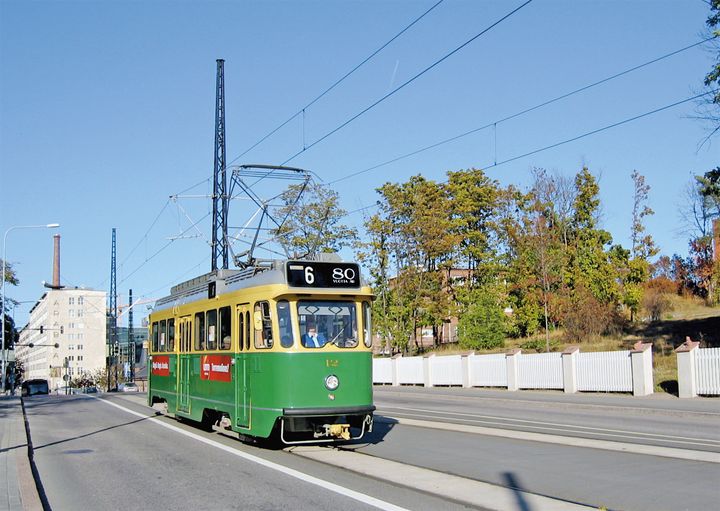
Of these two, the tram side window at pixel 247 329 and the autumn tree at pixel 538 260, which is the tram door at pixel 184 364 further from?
the autumn tree at pixel 538 260

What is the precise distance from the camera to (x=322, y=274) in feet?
46.4

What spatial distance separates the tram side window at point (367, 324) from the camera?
1435cm

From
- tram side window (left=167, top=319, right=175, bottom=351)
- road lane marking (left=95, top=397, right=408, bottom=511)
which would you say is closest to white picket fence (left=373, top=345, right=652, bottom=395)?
tram side window (left=167, top=319, right=175, bottom=351)

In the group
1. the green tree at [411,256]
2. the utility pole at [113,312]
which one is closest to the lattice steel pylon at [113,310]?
the utility pole at [113,312]

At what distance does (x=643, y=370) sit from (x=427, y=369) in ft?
52.1

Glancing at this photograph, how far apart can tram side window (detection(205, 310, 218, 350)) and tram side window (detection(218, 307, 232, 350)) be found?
0.39 m

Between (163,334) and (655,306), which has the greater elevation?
(655,306)

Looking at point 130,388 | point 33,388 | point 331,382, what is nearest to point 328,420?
point 331,382

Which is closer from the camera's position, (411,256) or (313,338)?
(313,338)

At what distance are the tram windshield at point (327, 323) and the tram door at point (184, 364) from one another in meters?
5.58

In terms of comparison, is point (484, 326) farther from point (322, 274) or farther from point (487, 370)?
point (322, 274)

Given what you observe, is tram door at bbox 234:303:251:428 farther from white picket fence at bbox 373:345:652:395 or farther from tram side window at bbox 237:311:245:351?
white picket fence at bbox 373:345:652:395

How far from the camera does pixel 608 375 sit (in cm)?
2941

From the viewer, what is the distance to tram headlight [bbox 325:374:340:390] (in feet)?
45.2
